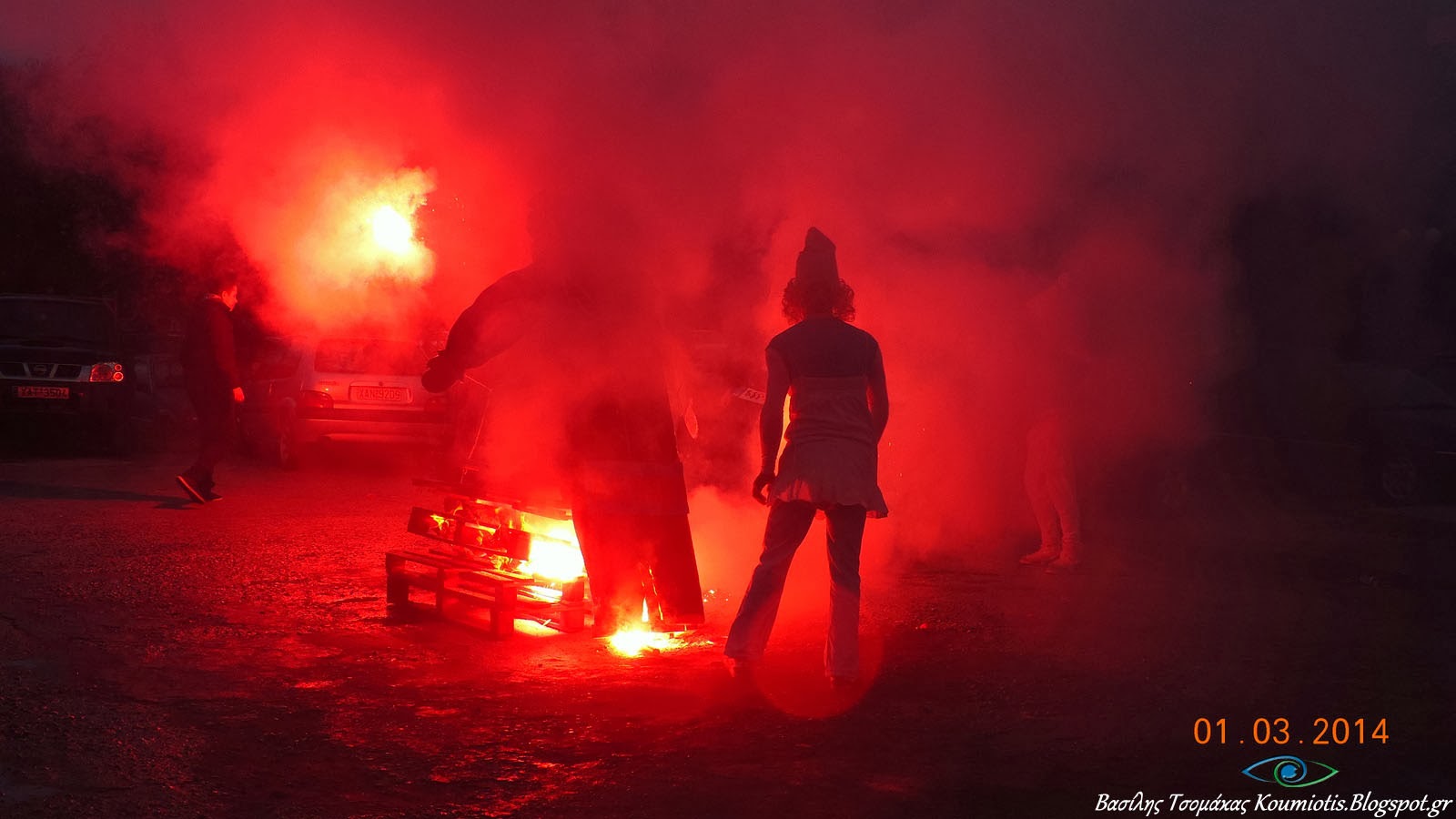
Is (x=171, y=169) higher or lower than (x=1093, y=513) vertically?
higher

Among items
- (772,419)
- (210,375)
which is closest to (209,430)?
(210,375)

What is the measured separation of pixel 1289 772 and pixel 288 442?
11.1 m

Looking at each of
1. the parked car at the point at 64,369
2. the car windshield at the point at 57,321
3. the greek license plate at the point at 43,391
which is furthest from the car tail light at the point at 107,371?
the car windshield at the point at 57,321

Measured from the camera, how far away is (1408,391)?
43.5 ft

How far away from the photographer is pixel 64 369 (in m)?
15.2

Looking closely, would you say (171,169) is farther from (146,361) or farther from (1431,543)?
(146,361)

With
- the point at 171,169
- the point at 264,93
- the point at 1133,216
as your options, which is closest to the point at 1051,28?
the point at 1133,216

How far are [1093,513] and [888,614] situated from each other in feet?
17.0

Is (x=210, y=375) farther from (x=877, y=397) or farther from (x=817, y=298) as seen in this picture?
(x=877, y=397)

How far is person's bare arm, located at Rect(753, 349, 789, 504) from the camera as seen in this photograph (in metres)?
5.59

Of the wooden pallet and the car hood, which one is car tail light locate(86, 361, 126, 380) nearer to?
the car hood

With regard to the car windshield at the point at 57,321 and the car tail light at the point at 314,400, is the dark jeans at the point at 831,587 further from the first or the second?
the car windshield at the point at 57,321

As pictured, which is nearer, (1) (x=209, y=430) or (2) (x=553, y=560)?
(2) (x=553, y=560)

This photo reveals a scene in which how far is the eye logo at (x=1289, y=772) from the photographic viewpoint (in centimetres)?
436
